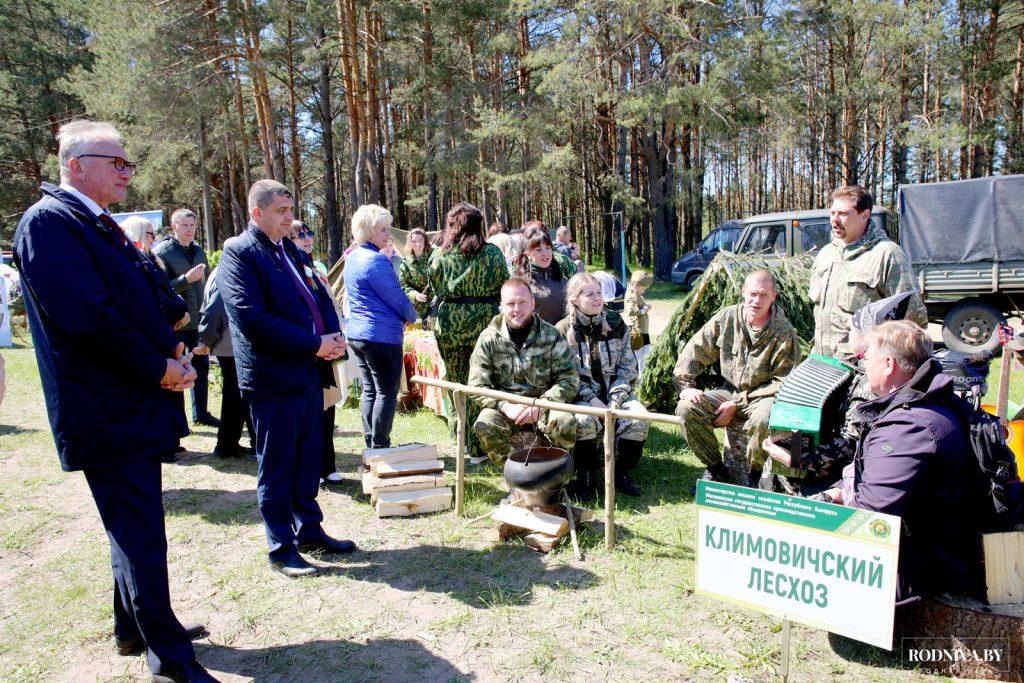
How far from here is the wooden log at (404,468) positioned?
162 inches

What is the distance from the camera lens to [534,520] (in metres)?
3.57

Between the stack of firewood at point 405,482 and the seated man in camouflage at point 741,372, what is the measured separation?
1570 millimetres

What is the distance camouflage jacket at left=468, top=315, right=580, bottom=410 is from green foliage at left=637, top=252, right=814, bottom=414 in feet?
5.01

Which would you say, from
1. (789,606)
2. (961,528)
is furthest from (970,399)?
(789,606)

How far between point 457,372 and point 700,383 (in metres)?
1.75

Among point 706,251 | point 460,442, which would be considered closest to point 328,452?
point 460,442

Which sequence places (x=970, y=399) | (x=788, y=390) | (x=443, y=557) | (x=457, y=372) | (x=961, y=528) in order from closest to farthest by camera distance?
(x=961, y=528) → (x=970, y=399) → (x=788, y=390) → (x=443, y=557) → (x=457, y=372)

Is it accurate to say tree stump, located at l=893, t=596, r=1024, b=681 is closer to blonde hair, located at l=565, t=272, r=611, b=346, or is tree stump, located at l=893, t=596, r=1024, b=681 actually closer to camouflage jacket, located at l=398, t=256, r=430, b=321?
blonde hair, located at l=565, t=272, r=611, b=346

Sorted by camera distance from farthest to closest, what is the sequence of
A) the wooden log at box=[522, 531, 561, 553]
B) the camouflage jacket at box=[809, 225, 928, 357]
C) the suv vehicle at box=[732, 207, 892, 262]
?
the suv vehicle at box=[732, 207, 892, 262] < the camouflage jacket at box=[809, 225, 928, 357] < the wooden log at box=[522, 531, 561, 553]

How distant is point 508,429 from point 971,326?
357 inches

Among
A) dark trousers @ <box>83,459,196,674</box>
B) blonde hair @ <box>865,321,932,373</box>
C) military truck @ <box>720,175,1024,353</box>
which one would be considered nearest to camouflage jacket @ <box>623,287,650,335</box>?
blonde hair @ <box>865,321,932,373</box>

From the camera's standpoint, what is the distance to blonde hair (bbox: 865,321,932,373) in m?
2.47

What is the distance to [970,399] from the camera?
8.64 feet

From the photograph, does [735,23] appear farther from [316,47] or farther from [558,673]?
[558,673]
